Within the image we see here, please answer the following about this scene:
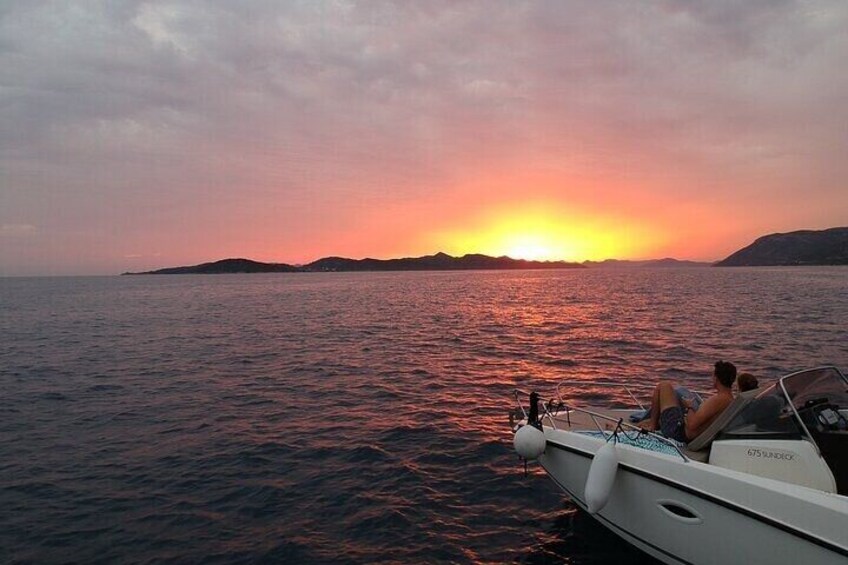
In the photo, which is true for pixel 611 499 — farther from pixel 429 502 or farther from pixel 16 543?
pixel 16 543

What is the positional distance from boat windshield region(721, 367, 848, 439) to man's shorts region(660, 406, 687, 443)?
1071mm

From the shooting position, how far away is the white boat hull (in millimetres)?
5004

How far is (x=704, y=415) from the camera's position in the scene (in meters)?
7.09

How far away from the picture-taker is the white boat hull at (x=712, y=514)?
5.00m

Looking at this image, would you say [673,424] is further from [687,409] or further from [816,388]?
[816,388]

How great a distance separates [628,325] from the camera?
35.0 metres

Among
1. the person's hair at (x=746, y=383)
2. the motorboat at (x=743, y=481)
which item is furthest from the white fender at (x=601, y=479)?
the person's hair at (x=746, y=383)

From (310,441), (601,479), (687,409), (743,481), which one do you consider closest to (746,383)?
(687,409)

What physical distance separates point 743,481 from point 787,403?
122 cm

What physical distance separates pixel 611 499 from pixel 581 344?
20906 mm

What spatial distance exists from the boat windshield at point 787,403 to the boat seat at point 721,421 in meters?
0.07

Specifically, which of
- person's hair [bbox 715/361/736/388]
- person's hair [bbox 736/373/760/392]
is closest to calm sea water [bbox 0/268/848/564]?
person's hair [bbox 715/361/736/388]

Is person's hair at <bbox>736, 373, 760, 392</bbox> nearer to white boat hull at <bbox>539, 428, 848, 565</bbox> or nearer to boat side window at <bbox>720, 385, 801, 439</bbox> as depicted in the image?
boat side window at <bbox>720, 385, 801, 439</bbox>

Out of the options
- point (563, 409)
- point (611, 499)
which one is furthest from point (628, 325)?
point (611, 499)
